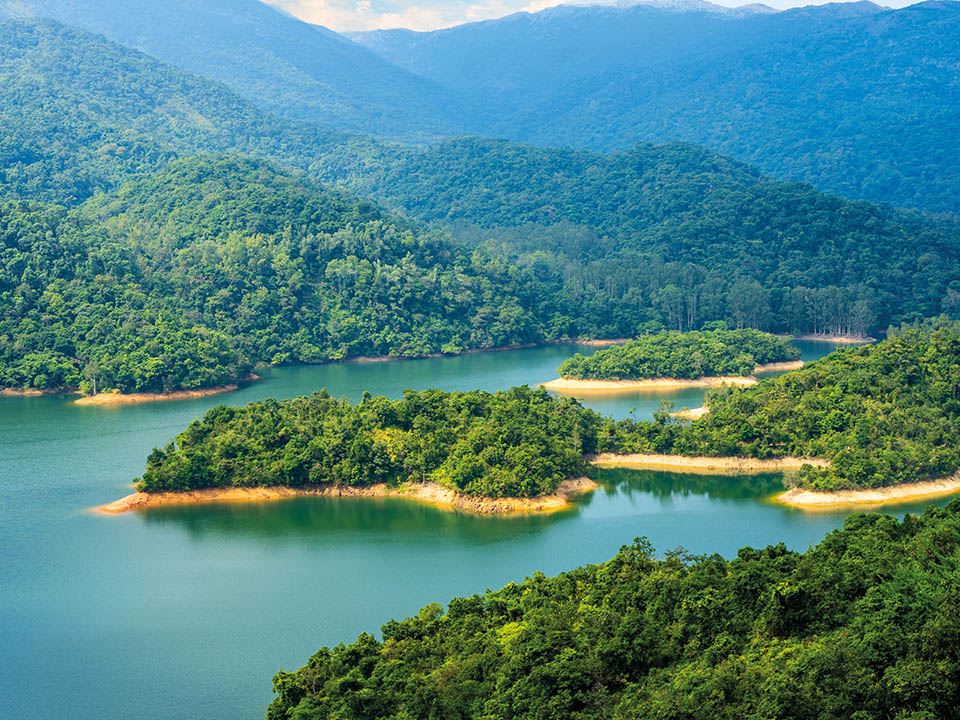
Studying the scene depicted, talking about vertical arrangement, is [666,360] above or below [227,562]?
above

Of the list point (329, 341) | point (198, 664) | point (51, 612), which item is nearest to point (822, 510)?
point (198, 664)

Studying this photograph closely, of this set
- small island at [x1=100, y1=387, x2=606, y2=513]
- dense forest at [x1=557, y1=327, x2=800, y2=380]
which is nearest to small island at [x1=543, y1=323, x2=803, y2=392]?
dense forest at [x1=557, y1=327, x2=800, y2=380]

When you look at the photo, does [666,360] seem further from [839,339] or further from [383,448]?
[383,448]

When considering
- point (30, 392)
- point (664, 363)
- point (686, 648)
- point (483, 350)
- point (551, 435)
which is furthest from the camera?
point (483, 350)

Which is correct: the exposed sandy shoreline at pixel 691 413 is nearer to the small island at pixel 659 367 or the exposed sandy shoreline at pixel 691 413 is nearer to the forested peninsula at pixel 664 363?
the small island at pixel 659 367

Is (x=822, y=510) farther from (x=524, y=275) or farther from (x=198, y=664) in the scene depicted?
(x=524, y=275)

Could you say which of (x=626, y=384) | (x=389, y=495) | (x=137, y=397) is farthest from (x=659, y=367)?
(x=137, y=397)
